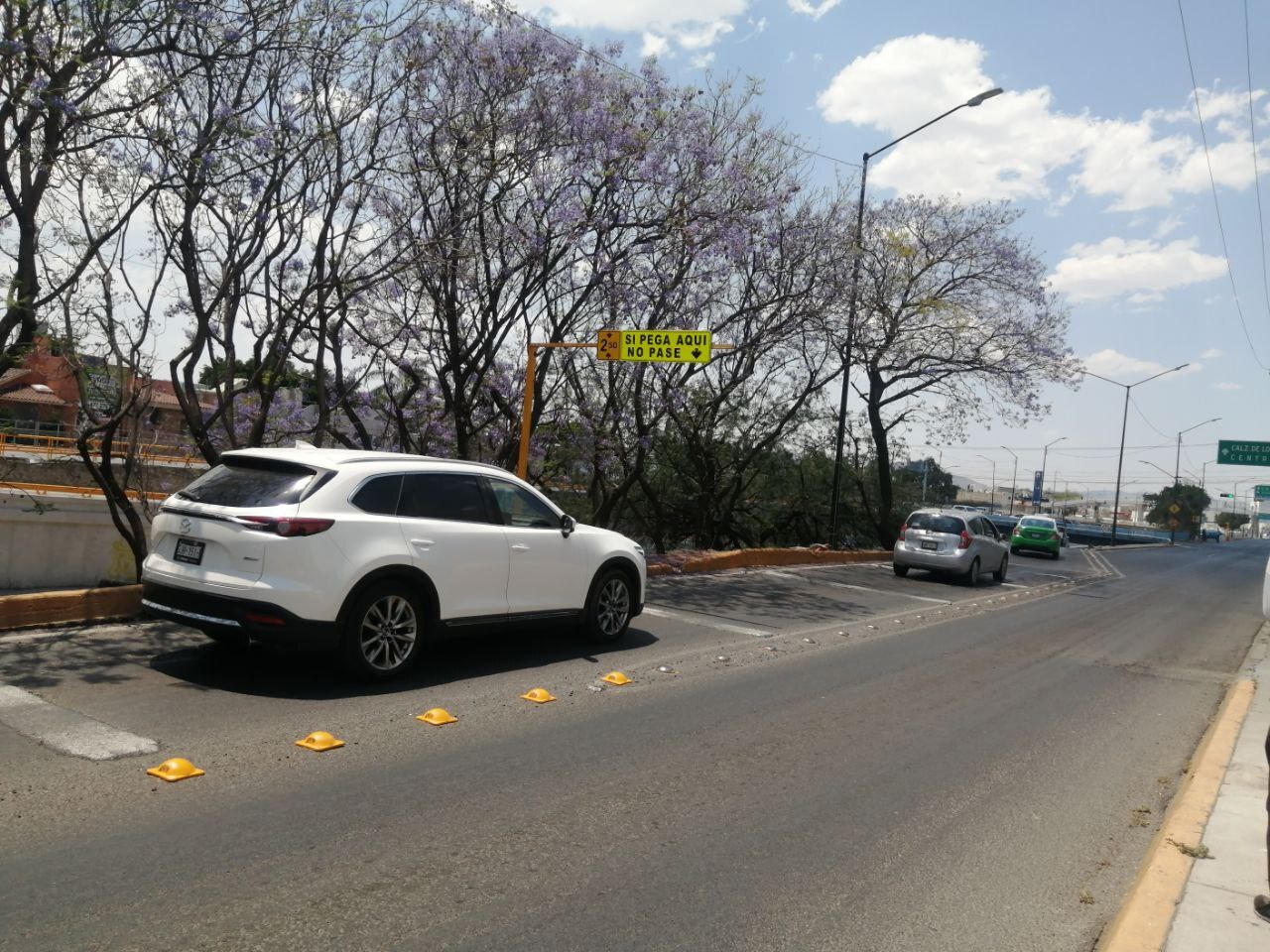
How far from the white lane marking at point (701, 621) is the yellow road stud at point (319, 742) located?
600 cm

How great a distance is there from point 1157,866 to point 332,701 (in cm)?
497

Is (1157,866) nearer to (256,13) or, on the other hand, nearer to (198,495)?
(198,495)

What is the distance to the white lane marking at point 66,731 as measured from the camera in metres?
5.30

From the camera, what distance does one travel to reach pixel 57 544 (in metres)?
21.3

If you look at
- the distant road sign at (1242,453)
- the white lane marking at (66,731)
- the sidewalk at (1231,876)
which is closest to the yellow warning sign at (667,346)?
the sidewalk at (1231,876)

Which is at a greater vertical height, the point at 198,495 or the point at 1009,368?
the point at 1009,368

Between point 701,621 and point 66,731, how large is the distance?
23.8 ft

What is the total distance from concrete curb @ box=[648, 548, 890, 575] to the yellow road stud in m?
9.59

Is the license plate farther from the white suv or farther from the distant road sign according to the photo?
the distant road sign

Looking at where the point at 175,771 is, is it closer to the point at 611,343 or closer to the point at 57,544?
the point at 611,343

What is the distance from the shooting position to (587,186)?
623 inches

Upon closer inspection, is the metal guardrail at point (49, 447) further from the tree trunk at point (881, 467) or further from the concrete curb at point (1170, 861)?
the concrete curb at point (1170, 861)


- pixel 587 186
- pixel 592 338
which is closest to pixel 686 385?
pixel 592 338

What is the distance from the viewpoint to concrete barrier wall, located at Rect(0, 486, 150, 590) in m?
20.9
